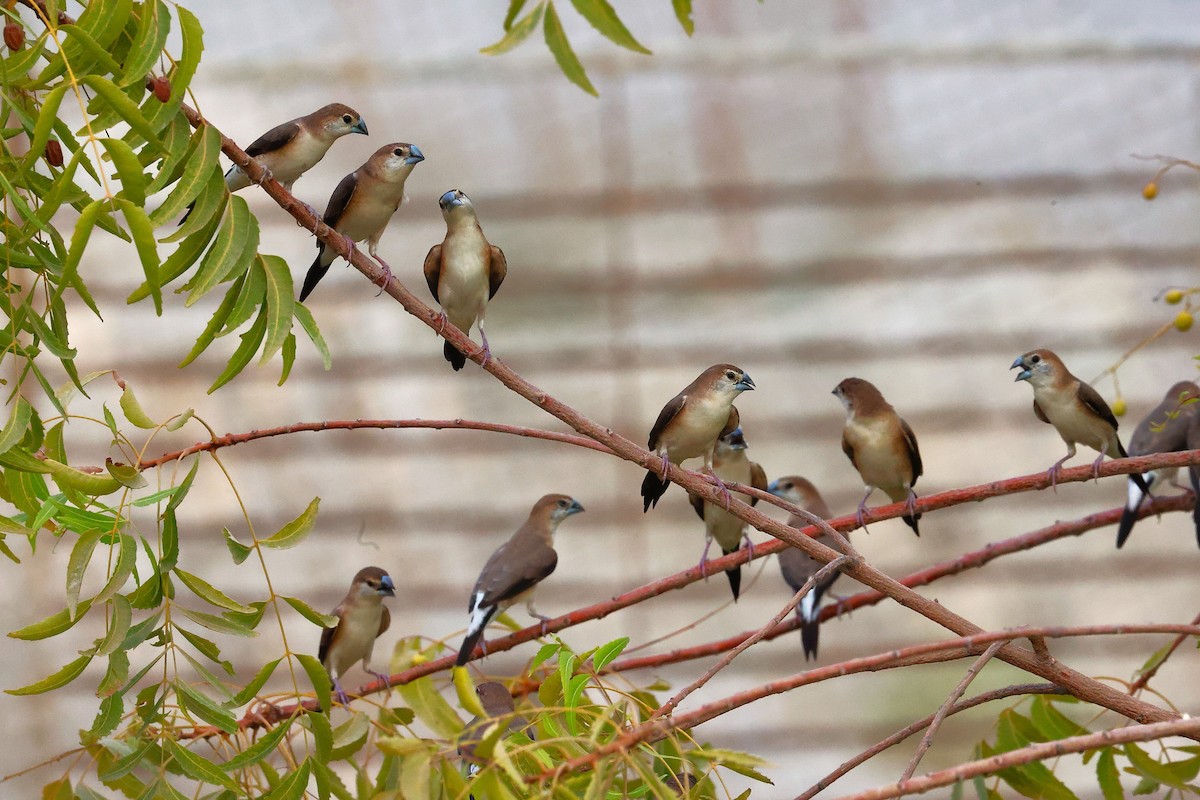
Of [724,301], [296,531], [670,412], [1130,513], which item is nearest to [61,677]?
[296,531]

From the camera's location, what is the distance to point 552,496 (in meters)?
2.75

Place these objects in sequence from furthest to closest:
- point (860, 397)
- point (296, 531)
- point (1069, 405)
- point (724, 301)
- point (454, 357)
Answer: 1. point (724, 301)
2. point (860, 397)
3. point (1069, 405)
4. point (454, 357)
5. point (296, 531)

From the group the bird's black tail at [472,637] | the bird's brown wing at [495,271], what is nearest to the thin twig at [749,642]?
the bird's black tail at [472,637]

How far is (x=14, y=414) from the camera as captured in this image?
46.2 inches

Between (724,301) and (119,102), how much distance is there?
304 centimetres

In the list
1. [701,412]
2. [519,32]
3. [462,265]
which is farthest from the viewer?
[701,412]

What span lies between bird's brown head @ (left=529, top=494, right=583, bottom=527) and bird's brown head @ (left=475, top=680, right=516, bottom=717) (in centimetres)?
53

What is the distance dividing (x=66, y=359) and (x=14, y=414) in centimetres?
8

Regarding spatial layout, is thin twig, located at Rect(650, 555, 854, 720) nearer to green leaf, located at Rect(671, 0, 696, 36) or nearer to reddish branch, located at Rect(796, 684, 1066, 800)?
reddish branch, located at Rect(796, 684, 1066, 800)

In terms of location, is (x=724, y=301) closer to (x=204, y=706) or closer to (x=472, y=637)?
(x=472, y=637)

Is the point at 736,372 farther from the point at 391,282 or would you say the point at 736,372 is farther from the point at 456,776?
the point at 456,776

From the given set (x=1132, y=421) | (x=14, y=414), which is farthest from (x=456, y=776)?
(x=1132, y=421)

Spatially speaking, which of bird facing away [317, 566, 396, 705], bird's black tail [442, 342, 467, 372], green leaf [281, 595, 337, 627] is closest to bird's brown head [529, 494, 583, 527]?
bird facing away [317, 566, 396, 705]

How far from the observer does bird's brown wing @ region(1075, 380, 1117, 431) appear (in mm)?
2549
